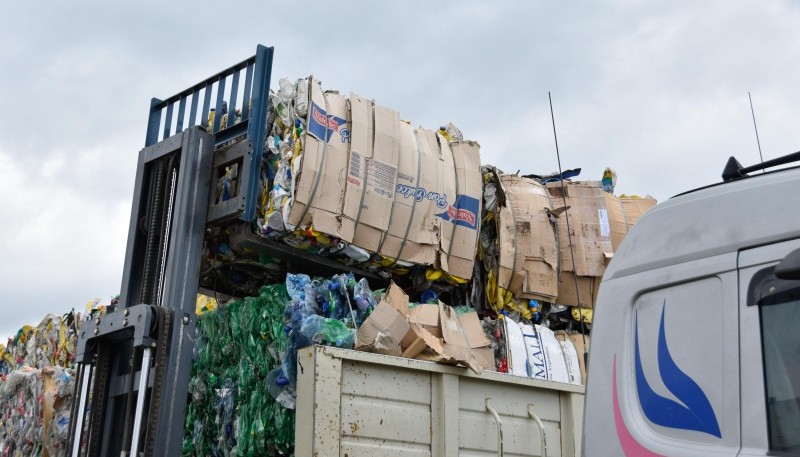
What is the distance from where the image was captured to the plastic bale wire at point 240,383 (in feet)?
16.5

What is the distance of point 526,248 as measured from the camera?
6.59 meters

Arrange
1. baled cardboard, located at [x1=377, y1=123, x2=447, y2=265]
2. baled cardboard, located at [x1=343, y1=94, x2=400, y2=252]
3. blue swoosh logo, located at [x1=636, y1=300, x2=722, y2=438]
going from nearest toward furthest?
1. blue swoosh logo, located at [x1=636, y1=300, x2=722, y2=438]
2. baled cardboard, located at [x1=343, y1=94, x2=400, y2=252]
3. baled cardboard, located at [x1=377, y1=123, x2=447, y2=265]

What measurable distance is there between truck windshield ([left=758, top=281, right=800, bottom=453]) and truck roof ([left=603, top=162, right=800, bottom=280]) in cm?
16

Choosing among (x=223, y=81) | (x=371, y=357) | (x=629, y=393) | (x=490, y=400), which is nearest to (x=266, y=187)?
(x=223, y=81)

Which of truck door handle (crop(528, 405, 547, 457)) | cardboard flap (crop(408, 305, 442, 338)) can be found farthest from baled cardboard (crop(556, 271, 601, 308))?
truck door handle (crop(528, 405, 547, 457))

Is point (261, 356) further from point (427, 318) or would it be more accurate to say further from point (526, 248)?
point (526, 248)

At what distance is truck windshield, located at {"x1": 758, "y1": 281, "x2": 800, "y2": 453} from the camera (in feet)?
6.86

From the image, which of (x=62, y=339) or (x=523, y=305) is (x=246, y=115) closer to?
(x=523, y=305)

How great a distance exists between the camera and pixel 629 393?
2484mm

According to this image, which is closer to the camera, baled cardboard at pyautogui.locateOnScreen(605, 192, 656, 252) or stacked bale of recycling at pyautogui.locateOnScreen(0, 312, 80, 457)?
stacked bale of recycling at pyautogui.locateOnScreen(0, 312, 80, 457)

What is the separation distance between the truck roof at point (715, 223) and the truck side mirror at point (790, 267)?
0.39 ft

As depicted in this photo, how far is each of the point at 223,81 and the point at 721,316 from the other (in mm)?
4356

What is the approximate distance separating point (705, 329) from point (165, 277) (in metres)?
3.81

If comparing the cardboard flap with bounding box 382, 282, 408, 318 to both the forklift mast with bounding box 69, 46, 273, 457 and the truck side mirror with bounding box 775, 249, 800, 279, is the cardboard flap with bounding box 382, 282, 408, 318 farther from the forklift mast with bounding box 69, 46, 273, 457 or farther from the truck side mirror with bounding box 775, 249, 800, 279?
the truck side mirror with bounding box 775, 249, 800, 279
